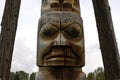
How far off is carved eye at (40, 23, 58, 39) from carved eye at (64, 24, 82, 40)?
232mm

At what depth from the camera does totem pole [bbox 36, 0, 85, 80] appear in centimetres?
481

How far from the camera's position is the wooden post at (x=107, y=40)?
4716mm

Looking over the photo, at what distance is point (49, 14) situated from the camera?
5285 millimetres

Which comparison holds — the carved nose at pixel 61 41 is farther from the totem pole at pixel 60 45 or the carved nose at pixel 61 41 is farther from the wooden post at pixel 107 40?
the wooden post at pixel 107 40

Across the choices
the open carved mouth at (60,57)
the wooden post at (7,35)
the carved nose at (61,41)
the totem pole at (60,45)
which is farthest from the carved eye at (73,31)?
the wooden post at (7,35)

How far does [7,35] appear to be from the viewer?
4520mm

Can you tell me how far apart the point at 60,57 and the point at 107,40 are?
1028 mm

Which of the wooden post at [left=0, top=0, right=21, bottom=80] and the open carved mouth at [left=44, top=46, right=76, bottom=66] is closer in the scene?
the wooden post at [left=0, top=0, right=21, bottom=80]

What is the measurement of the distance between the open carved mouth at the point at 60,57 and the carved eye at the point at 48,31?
335 mm

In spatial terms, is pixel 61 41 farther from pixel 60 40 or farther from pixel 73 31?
pixel 73 31

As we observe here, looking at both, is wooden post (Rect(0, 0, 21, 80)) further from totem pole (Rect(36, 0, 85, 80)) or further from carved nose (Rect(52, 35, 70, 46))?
carved nose (Rect(52, 35, 70, 46))

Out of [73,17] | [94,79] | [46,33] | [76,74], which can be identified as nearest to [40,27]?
[46,33]

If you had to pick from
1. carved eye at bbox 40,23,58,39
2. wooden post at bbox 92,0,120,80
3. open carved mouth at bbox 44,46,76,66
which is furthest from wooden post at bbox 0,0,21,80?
wooden post at bbox 92,0,120,80

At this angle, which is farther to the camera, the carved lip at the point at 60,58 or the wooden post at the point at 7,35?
the carved lip at the point at 60,58
